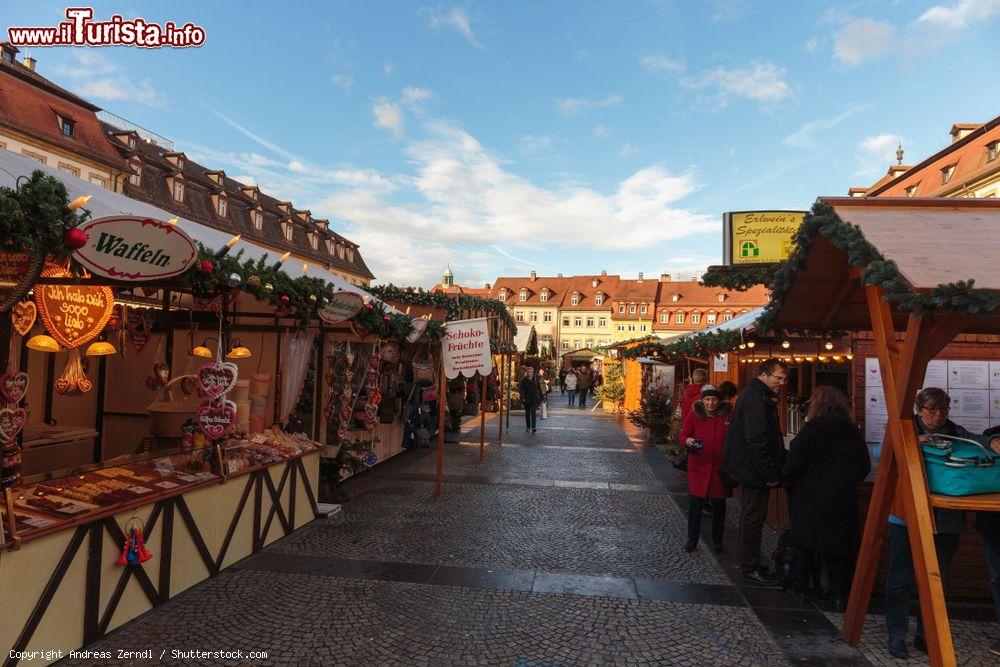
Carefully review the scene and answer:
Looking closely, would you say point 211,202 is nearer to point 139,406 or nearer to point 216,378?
point 139,406

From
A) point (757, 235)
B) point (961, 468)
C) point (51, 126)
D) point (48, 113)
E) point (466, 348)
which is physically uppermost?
point (48, 113)

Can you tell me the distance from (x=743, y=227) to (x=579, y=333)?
52.0m

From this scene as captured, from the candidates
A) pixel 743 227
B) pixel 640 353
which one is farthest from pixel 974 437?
pixel 640 353

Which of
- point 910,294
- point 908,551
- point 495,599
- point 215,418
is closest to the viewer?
point 910,294

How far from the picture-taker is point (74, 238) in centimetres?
296

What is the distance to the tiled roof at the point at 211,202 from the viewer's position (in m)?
29.5

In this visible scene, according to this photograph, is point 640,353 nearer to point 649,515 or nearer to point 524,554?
point 649,515

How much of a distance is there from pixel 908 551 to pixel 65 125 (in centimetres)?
3252

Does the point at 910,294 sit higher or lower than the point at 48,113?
lower

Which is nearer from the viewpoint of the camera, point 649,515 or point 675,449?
point 649,515

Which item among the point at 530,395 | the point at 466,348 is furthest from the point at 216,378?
the point at 530,395

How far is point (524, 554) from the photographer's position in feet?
17.8

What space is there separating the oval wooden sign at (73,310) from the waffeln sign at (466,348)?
4030 millimetres

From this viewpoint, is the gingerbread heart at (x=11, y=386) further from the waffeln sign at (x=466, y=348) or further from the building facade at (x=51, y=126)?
the building facade at (x=51, y=126)
